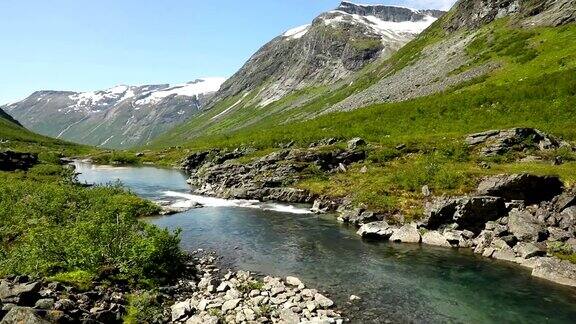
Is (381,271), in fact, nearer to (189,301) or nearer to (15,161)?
(189,301)

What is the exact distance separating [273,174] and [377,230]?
31746 millimetres

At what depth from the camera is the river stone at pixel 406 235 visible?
145 feet

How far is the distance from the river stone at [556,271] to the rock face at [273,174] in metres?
35.5

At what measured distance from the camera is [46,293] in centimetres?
2523

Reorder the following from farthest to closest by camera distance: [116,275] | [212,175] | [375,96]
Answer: [375,96] < [212,175] < [116,275]

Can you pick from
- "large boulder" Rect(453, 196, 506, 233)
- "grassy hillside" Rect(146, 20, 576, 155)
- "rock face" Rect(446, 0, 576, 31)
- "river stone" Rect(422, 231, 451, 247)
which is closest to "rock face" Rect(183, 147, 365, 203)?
"grassy hillside" Rect(146, 20, 576, 155)

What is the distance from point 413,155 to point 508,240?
110ft

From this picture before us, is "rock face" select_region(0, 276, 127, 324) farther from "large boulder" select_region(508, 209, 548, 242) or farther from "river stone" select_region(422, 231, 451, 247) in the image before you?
"large boulder" select_region(508, 209, 548, 242)

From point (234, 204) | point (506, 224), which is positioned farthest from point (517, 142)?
point (234, 204)

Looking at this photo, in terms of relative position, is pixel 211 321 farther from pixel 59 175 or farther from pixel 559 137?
pixel 59 175

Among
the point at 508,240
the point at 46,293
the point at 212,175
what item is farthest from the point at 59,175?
the point at 508,240

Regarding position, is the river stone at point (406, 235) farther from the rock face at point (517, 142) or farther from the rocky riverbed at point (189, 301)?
the rock face at point (517, 142)

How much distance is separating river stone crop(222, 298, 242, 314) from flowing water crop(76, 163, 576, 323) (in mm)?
6575

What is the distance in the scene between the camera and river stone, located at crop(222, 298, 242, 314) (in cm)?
2814
